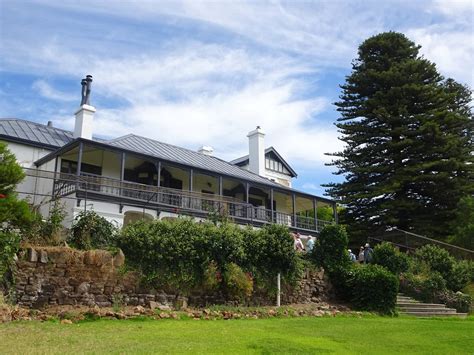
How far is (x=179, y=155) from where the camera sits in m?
27.8

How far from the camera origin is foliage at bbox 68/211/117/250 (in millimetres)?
13805

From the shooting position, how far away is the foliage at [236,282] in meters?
14.6

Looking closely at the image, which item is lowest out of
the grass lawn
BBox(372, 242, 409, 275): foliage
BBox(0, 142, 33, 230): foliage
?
the grass lawn

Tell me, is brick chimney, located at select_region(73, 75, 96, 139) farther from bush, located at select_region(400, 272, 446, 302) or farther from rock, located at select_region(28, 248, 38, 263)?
bush, located at select_region(400, 272, 446, 302)

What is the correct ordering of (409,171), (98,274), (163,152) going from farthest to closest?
Result: (409,171), (163,152), (98,274)

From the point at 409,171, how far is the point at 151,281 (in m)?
21.4

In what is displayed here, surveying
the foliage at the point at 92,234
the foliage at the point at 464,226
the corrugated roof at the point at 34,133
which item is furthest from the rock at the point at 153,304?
the foliage at the point at 464,226

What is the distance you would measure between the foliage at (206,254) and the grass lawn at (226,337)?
2.51 m

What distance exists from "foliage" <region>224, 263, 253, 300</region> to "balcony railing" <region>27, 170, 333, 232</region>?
3702mm

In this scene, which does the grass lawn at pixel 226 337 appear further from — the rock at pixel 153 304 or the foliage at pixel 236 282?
the foliage at pixel 236 282

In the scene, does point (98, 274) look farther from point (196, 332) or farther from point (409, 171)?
point (409, 171)

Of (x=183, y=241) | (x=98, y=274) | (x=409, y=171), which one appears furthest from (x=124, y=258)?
(x=409, y=171)

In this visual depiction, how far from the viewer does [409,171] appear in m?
30.4

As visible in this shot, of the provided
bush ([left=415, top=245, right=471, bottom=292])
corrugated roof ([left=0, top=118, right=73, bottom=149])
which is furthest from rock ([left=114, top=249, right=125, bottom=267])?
bush ([left=415, top=245, right=471, bottom=292])
